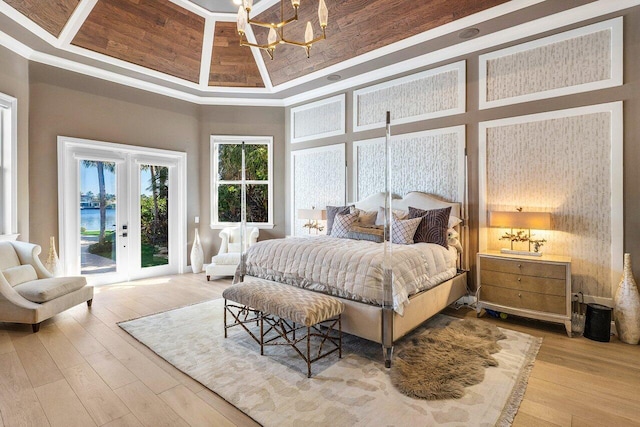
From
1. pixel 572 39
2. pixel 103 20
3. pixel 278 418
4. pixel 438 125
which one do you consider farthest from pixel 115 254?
pixel 572 39

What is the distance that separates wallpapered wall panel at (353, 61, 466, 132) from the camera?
4289mm

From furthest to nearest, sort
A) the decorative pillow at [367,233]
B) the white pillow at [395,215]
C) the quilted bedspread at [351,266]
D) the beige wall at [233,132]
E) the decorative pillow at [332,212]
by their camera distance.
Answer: the beige wall at [233,132]
the decorative pillow at [332,212]
the white pillow at [395,215]
the decorative pillow at [367,233]
the quilted bedspread at [351,266]

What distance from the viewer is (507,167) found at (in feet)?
12.8

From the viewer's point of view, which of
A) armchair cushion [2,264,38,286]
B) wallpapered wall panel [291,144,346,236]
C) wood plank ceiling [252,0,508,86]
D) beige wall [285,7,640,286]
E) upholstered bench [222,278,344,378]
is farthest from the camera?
wallpapered wall panel [291,144,346,236]

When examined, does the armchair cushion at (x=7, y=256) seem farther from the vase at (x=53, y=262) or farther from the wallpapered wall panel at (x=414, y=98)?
the wallpapered wall panel at (x=414, y=98)

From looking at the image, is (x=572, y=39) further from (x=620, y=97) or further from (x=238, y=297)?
(x=238, y=297)

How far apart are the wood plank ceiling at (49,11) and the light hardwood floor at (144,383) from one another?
11.2 feet

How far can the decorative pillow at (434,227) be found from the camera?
3748 mm

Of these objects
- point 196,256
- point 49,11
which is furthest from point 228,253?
point 49,11

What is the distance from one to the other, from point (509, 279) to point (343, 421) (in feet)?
8.17

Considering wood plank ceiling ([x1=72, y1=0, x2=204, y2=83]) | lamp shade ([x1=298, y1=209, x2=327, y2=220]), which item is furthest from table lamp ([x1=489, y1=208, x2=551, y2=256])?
wood plank ceiling ([x1=72, y1=0, x2=204, y2=83])

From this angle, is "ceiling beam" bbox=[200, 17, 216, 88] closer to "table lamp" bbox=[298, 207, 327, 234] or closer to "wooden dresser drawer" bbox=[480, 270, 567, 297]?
"table lamp" bbox=[298, 207, 327, 234]

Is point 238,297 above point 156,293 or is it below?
above

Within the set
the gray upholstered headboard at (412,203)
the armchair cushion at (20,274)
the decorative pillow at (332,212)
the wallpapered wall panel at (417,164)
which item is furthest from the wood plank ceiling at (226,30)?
the armchair cushion at (20,274)
